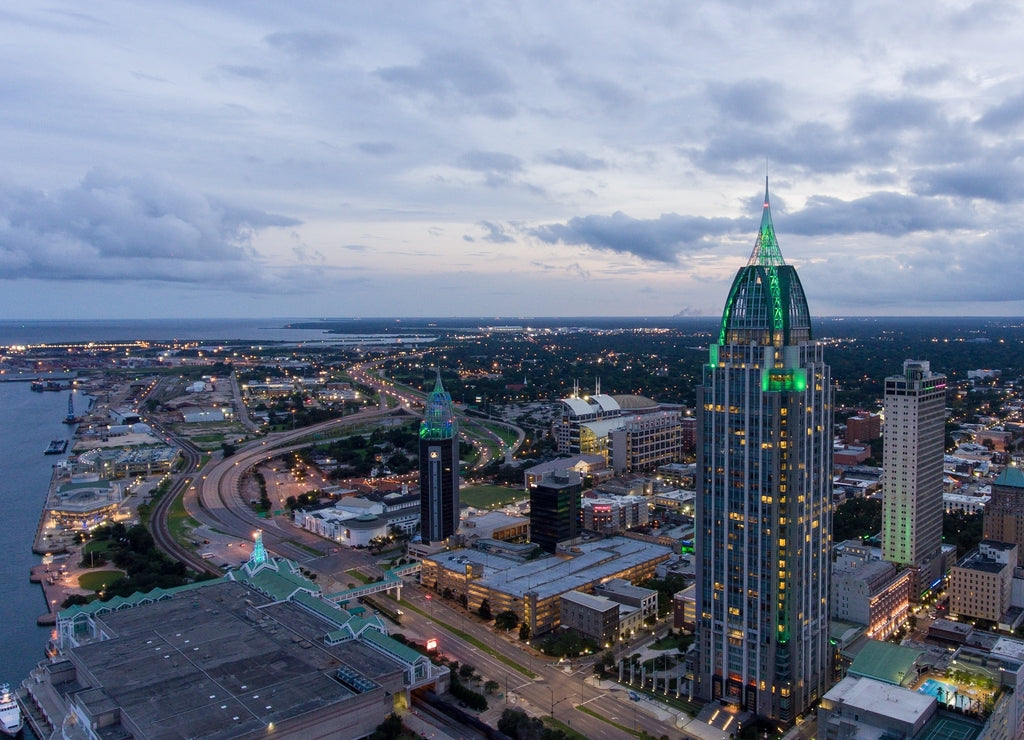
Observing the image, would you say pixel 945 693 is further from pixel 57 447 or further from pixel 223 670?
pixel 57 447

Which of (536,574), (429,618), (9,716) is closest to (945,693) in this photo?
(536,574)

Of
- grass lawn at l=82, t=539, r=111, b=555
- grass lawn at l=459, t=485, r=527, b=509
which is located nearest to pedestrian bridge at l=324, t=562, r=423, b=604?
grass lawn at l=459, t=485, r=527, b=509

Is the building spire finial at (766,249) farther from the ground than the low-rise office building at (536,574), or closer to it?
farther from the ground

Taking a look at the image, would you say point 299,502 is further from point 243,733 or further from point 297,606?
point 243,733

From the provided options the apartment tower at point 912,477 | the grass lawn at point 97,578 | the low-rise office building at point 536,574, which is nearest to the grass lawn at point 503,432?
the low-rise office building at point 536,574

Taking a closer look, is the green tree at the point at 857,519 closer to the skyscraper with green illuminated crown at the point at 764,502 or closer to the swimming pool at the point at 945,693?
the skyscraper with green illuminated crown at the point at 764,502

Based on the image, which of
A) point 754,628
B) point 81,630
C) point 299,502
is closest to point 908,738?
point 754,628
